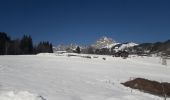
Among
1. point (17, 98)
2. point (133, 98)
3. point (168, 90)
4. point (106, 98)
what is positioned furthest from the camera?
point (168, 90)

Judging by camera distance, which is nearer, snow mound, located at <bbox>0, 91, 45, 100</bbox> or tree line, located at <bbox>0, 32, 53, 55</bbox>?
snow mound, located at <bbox>0, 91, 45, 100</bbox>

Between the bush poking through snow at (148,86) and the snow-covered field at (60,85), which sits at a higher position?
the snow-covered field at (60,85)

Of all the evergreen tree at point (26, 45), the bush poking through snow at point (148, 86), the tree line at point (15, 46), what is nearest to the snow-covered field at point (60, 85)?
the bush poking through snow at point (148, 86)

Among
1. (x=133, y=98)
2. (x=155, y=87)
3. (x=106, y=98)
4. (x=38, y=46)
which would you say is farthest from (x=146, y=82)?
(x=38, y=46)

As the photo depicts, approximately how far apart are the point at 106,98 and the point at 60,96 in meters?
3.49

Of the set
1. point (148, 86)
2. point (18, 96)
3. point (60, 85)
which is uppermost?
point (18, 96)

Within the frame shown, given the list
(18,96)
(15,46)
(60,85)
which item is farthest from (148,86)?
(15,46)

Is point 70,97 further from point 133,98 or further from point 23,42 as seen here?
point 23,42

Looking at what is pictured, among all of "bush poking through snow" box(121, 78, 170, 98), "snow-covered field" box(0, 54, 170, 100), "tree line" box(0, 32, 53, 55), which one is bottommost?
"bush poking through snow" box(121, 78, 170, 98)

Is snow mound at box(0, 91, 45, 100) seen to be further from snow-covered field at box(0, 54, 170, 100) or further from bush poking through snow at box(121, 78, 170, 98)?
bush poking through snow at box(121, 78, 170, 98)

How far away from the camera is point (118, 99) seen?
797 inches

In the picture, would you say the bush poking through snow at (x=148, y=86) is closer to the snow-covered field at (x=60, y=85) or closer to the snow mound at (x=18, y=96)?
the snow-covered field at (x=60, y=85)

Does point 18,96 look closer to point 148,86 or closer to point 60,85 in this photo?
point 60,85

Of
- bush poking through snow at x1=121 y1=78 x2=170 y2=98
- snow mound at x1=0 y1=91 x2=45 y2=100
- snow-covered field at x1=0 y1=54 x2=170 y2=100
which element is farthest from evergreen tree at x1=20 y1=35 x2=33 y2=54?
snow mound at x1=0 y1=91 x2=45 y2=100
